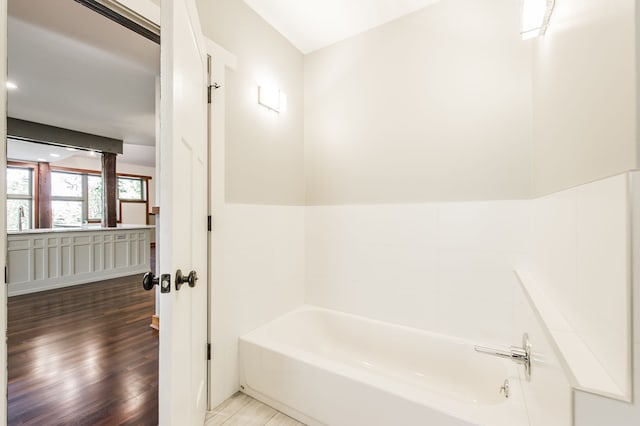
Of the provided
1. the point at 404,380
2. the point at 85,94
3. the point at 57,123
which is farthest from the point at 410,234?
the point at 57,123

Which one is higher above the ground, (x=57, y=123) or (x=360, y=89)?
(x=57, y=123)

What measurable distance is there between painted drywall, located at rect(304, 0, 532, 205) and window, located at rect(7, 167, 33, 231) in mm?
7690

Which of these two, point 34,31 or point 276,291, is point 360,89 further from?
point 34,31

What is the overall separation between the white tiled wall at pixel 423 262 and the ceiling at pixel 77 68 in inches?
87.4

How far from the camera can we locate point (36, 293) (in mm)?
3814

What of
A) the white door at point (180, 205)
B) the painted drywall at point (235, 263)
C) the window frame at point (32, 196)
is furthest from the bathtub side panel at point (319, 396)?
the window frame at point (32, 196)

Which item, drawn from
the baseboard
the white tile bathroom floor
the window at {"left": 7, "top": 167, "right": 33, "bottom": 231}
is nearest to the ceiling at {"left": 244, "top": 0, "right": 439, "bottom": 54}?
the white tile bathroom floor

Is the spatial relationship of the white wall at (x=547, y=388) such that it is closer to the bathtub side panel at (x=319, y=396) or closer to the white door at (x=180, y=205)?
the bathtub side panel at (x=319, y=396)

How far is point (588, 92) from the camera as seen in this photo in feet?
2.21

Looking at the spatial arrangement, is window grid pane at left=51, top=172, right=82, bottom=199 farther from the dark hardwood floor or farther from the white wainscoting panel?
the dark hardwood floor

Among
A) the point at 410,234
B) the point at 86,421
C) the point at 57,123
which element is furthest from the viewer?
the point at 57,123

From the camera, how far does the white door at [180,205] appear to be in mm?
908

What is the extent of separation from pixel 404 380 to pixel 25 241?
5.22 m

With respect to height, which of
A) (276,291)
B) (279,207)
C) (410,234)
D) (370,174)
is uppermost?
(370,174)
